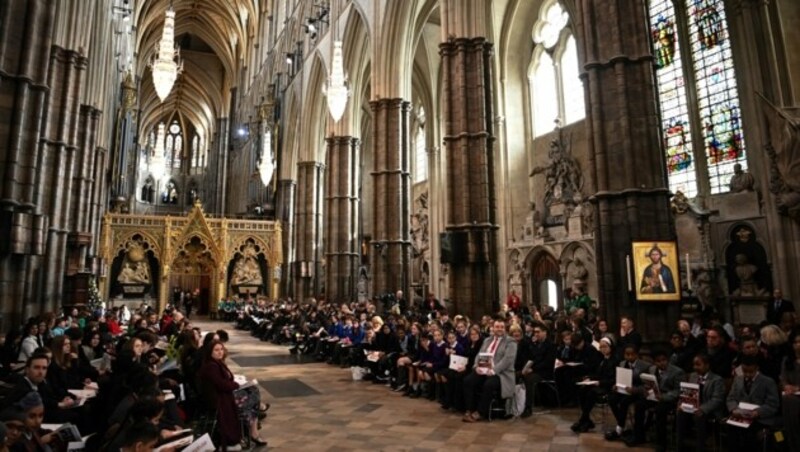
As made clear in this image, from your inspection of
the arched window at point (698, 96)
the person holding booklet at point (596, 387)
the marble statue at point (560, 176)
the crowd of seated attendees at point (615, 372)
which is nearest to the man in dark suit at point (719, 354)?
the crowd of seated attendees at point (615, 372)

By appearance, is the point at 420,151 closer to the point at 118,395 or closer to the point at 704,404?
the point at 704,404

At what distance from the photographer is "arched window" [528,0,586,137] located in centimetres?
1842

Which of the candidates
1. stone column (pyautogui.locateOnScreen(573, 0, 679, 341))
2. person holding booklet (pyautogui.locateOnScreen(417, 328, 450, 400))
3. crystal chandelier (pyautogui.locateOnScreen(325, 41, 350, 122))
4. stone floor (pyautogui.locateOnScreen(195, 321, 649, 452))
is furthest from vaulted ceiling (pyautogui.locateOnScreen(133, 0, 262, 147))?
person holding booklet (pyautogui.locateOnScreen(417, 328, 450, 400))

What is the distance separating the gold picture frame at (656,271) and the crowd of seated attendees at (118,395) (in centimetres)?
592

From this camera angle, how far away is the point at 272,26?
113ft

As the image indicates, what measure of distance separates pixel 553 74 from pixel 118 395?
721 inches

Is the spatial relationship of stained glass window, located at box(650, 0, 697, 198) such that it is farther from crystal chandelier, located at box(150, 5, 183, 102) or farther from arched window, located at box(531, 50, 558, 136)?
crystal chandelier, located at box(150, 5, 183, 102)

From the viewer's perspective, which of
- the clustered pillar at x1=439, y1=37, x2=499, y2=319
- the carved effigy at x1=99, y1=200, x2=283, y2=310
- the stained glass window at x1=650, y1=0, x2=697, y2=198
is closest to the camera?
the clustered pillar at x1=439, y1=37, x2=499, y2=319

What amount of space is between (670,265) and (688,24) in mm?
9865

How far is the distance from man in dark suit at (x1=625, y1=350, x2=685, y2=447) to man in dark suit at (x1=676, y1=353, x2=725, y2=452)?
0.19m

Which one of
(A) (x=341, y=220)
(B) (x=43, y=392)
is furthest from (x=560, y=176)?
(B) (x=43, y=392)

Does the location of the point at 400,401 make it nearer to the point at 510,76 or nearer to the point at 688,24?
the point at 688,24

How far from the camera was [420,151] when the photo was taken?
27.3 meters

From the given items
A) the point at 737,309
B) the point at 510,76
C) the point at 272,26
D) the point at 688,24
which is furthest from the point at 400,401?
the point at 272,26
